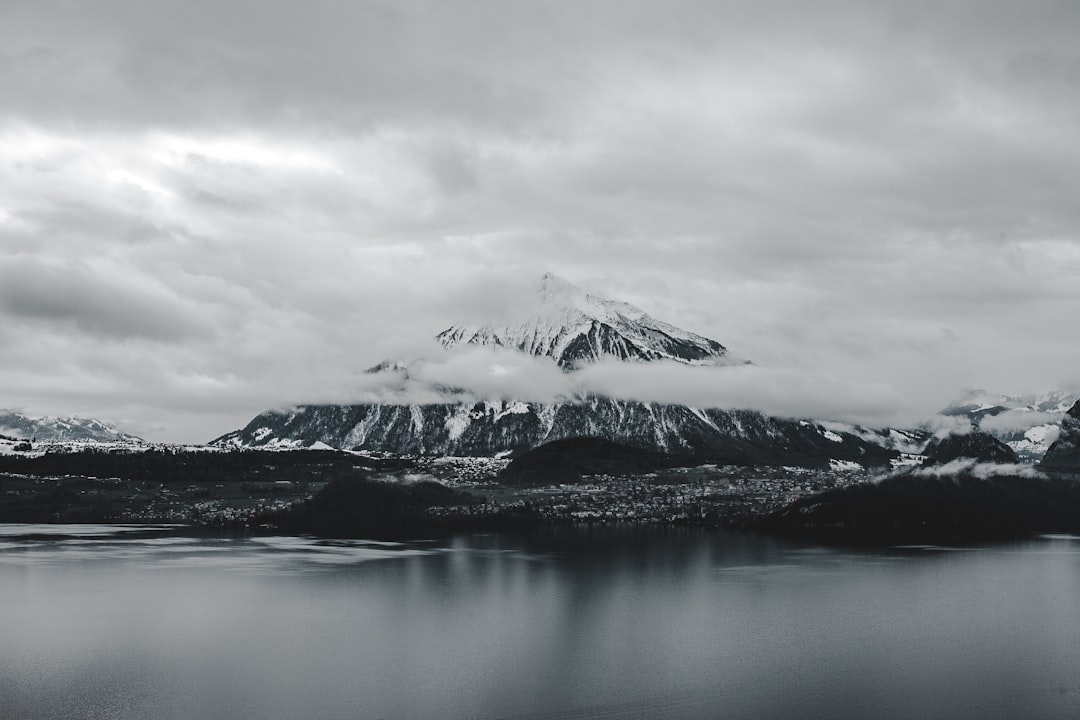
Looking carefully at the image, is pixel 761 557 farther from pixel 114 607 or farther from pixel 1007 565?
pixel 114 607

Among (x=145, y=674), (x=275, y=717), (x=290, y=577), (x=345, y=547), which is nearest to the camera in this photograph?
(x=275, y=717)

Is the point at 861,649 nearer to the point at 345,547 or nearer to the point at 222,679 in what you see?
the point at 222,679

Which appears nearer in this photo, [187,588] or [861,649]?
[861,649]

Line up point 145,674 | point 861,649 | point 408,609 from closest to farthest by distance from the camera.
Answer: point 145,674
point 861,649
point 408,609

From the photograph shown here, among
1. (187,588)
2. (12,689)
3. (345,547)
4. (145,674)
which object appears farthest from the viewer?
(345,547)

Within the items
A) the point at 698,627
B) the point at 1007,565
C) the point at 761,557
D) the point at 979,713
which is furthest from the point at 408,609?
the point at 1007,565

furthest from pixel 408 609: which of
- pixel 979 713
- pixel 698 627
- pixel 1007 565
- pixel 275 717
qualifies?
pixel 1007 565
